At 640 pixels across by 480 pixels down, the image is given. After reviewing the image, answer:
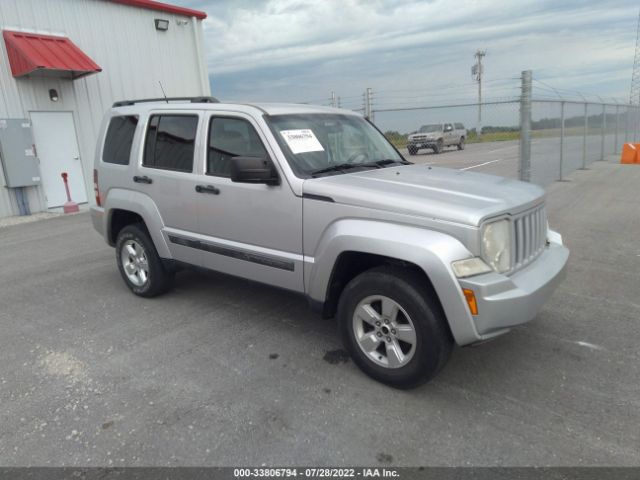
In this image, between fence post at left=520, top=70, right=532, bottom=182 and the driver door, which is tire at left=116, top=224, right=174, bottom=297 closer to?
the driver door

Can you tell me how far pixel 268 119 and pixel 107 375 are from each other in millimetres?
2354

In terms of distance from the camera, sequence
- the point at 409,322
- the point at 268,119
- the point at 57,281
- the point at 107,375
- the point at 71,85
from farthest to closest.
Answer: the point at 71,85 → the point at 57,281 → the point at 268,119 → the point at 107,375 → the point at 409,322

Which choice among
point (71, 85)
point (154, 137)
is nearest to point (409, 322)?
point (154, 137)

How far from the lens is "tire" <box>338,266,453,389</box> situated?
304cm

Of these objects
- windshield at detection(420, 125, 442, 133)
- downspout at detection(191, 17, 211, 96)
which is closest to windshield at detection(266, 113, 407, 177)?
downspout at detection(191, 17, 211, 96)

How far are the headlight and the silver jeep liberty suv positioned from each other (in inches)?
0.5

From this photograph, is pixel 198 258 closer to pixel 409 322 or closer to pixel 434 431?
pixel 409 322

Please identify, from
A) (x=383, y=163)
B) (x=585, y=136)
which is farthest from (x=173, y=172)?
(x=585, y=136)

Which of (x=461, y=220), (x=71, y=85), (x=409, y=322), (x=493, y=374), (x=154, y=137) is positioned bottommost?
(x=493, y=374)

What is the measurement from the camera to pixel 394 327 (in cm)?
322

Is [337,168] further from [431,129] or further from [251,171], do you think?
[431,129]

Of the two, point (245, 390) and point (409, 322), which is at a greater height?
point (409, 322)

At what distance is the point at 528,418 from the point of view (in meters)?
2.95

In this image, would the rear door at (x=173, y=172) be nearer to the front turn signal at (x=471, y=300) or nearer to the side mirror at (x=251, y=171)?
the side mirror at (x=251, y=171)
